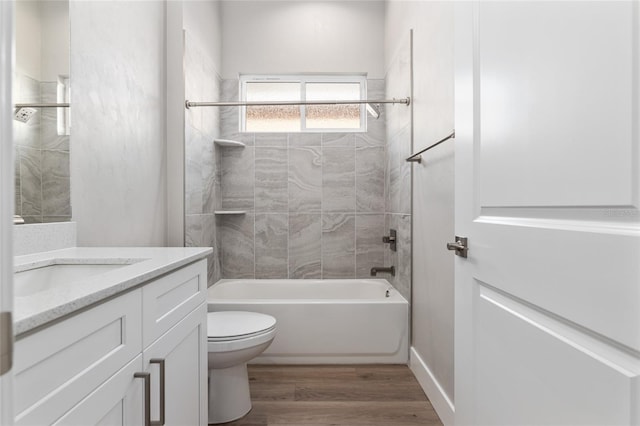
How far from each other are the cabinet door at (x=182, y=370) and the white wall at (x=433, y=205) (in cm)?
109

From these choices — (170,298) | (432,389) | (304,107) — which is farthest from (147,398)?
(304,107)

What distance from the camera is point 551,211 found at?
0.74m

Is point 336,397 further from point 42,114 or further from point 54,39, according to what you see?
point 54,39

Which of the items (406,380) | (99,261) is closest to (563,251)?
(99,261)

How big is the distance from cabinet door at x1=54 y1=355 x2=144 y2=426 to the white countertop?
17 cm

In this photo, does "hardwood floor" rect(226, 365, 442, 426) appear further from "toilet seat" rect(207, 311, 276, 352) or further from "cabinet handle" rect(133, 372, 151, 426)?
"cabinet handle" rect(133, 372, 151, 426)

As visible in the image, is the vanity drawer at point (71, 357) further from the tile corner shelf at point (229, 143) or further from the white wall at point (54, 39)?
the tile corner shelf at point (229, 143)

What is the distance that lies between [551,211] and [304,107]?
2.83 metres

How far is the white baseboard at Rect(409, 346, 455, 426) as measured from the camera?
1701 millimetres

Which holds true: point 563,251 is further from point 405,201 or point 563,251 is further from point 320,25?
point 320,25

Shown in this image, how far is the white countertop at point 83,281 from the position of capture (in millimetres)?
543

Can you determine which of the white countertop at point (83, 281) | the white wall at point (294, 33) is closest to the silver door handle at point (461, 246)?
the white countertop at point (83, 281)

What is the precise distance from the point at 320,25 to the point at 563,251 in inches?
121

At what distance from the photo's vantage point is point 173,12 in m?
2.32
